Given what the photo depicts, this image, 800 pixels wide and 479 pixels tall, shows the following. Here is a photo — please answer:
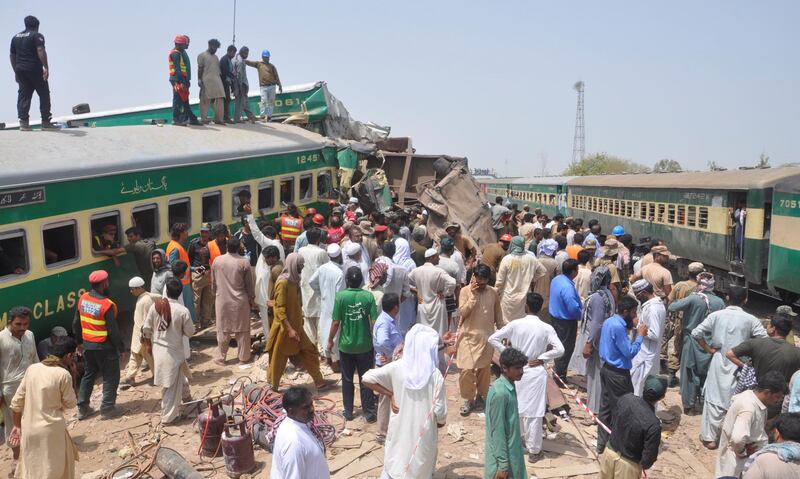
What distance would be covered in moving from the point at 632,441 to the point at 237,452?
11.9ft

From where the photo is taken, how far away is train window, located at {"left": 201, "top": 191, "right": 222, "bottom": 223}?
10987 mm

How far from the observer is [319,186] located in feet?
49.0

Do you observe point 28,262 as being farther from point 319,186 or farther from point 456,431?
point 319,186

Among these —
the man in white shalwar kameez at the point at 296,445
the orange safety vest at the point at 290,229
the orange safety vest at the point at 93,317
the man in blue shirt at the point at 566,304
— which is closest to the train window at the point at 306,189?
the orange safety vest at the point at 290,229

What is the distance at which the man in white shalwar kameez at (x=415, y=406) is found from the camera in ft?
16.1

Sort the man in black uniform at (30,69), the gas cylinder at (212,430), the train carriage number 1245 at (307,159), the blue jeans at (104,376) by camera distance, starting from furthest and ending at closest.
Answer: the train carriage number 1245 at (307,159) < the man in black uniform at (30,69) < the blue jeans at (104,376) < the gas cylinder at (212,430)

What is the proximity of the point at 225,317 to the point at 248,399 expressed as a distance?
67.3 inches

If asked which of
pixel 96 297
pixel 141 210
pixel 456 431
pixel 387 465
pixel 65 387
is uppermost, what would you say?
pixel 141 210

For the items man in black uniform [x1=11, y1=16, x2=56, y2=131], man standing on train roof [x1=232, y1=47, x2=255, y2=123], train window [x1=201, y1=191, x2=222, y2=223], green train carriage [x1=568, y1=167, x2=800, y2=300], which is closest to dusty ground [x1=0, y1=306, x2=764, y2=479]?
train window [x1=201, y1=191, x2=222, y2=223]

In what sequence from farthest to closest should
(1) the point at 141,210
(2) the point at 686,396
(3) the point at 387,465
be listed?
(1) the point at 141,210 < (2) the point at 686,396 < (3) the point at 387,465

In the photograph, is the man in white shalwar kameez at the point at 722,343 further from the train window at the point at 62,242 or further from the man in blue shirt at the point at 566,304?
the train window at the point at 62,242

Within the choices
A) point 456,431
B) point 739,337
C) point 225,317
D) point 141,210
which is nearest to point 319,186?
point 141,210

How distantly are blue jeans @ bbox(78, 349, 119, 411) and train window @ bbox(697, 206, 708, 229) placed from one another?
13176 millimetres

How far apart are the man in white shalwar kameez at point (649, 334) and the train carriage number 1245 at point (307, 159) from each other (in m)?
8.59
